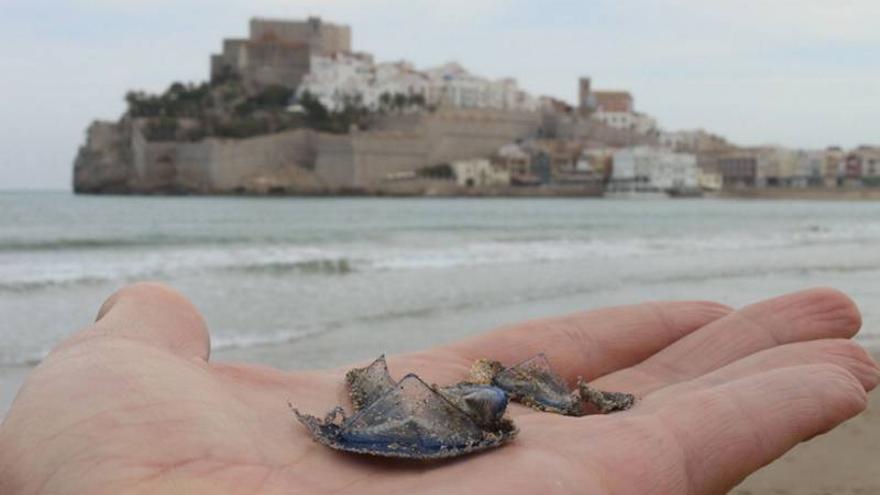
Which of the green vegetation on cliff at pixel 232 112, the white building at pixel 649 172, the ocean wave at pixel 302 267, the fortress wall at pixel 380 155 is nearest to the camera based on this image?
the ocean wave at pixel 302 267

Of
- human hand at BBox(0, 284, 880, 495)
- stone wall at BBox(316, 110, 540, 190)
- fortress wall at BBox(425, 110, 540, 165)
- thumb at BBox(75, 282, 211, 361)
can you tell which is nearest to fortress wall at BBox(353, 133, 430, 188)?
stone wall at BBox(316, 110, 540, 190)

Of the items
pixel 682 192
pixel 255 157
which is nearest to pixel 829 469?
pixel 255 157

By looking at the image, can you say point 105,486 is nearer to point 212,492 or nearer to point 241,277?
point 212,492

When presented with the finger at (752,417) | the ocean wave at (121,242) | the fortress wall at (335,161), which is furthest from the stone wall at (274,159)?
the finger at (752,417)

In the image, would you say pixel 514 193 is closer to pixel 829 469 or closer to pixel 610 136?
pixel 610 136

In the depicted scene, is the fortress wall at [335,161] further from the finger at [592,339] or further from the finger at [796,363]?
the finger at [796,363]

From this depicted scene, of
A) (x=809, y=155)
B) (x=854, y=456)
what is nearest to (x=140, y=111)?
(x=809, y=155)

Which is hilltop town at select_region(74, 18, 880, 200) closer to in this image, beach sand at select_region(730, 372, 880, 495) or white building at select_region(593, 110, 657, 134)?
white building at select_region(593, 110, 657, 134)
